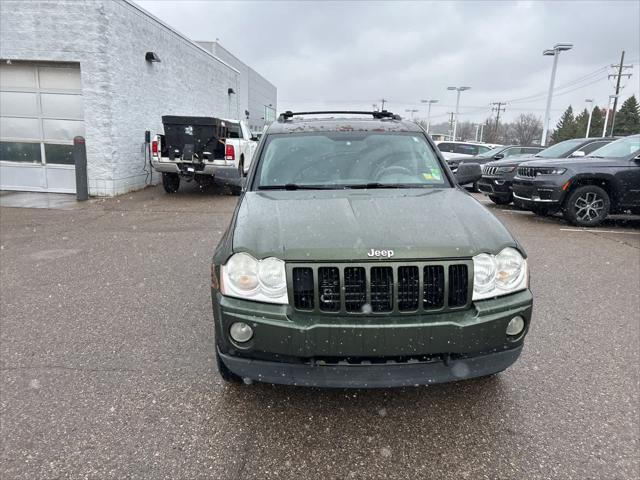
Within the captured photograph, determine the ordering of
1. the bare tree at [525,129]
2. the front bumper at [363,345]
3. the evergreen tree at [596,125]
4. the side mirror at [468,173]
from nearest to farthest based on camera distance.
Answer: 1. the front bumper at [363,345]
2. the side mirror at [468,173]
3. the evergreen tree at [596,125]
4. the bare tree at [525,129]

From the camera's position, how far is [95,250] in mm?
6207

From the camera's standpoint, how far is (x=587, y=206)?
8414 mm

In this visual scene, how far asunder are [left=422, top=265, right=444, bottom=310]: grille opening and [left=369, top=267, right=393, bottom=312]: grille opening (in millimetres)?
189

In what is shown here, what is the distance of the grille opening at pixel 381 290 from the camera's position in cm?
219

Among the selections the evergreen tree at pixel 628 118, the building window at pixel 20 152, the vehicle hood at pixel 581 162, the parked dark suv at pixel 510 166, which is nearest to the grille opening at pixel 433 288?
the vehicle hood at pixel 581 162

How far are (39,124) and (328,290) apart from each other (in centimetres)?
1157

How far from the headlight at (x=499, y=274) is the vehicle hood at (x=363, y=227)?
53 mm

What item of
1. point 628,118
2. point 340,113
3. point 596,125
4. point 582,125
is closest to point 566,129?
A: point 582,125

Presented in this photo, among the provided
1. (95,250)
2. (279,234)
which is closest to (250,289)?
(279,234)

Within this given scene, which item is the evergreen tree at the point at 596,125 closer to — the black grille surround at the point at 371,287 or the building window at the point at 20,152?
the building window at the point at 20,152

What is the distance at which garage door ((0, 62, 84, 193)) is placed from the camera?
34.8 feet

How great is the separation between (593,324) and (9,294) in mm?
5583

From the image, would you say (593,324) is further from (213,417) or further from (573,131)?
(573,131)

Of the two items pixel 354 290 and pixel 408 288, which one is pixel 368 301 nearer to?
pixel 354 290
